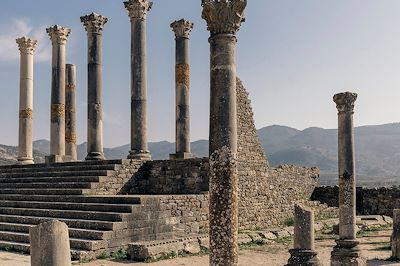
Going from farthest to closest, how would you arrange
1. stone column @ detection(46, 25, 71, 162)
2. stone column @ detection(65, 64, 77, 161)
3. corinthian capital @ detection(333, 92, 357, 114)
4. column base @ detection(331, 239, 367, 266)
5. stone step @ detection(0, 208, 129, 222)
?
stone column @ detection(65, 64, 77, 161) < stone column @ detection(46, 25, 71, 162) < stone step @ detection(0, 208, 129, 222) < corinthian capital @ detection(333, 92, 357, 114) < column base @ detection(331, 239, 367, 266)

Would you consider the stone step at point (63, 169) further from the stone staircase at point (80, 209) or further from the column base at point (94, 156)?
the column base at point (94, 156)

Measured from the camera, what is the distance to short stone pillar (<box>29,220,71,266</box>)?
7.08 meters

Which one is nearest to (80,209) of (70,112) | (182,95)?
(182,95)

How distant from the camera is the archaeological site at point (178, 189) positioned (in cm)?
948

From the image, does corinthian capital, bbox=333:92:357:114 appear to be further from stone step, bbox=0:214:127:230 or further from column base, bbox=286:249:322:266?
stone step, bbox=0:214:127:230

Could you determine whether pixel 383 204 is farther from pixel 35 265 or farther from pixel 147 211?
pixel 35 265

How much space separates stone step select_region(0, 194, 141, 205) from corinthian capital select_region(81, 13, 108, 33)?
843 centimetres

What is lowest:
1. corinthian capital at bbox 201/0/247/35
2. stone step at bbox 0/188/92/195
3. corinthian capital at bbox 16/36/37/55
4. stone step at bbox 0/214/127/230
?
stone step at bbox 0/214/127/230

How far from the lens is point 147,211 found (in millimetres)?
15547

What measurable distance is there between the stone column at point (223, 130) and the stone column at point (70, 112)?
61.3 ft

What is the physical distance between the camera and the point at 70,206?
1692 centimetres

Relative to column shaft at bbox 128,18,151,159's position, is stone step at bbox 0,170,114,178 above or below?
below

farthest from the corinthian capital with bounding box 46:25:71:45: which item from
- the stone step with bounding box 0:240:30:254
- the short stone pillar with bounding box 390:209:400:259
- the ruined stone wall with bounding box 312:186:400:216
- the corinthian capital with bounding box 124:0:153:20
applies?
the short stone pillar with bounding box 390:209:400:259

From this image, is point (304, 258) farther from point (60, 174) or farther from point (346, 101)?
point (60, 174)
